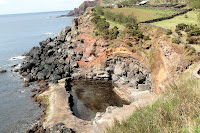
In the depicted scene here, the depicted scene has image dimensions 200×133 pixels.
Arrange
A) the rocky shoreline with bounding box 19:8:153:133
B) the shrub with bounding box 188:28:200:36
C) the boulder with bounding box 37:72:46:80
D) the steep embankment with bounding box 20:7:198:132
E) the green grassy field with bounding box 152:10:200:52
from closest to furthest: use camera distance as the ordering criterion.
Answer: the steep embankment with bounding box 20:7:198:132, the shrub with bounding box 188:28:200:36, the green grassy field with bounding box 152:10:200:52, the rocky shoreline with bounding box 19:8:153:133, the boulder with bounding box 37:72:46:80

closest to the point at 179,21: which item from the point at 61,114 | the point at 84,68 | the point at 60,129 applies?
the point at 84,68

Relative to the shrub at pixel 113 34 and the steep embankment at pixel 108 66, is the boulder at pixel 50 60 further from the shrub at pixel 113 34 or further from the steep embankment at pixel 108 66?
the shrub at pixel 113 34

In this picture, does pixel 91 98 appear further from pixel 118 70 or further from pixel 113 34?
pixel 113 34

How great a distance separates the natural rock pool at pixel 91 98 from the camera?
40541 mm

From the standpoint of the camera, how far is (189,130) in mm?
8211

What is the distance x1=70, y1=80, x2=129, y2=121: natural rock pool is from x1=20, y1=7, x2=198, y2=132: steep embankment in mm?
2142

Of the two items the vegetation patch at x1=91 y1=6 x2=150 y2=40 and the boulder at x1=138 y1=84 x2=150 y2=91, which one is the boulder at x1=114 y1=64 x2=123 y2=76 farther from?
the vegetation patch at x1=91 y1=6 x2=150 y2=40

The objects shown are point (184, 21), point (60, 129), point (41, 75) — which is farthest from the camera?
point (41, 75)

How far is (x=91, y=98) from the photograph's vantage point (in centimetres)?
4578

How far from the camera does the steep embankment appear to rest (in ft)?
112

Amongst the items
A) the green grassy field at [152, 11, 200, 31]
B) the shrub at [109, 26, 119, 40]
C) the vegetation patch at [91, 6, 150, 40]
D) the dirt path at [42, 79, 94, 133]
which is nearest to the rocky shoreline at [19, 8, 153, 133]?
the dirt path at [42, 79, 94, 133]

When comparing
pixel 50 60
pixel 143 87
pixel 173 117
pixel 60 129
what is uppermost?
pixel 173 117

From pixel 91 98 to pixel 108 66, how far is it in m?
13.3

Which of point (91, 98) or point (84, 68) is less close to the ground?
point (84, 68)
